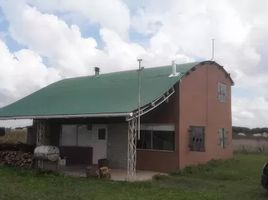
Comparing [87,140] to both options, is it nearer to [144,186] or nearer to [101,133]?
[101,133]

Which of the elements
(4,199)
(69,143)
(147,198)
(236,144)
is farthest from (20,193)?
(236,144)

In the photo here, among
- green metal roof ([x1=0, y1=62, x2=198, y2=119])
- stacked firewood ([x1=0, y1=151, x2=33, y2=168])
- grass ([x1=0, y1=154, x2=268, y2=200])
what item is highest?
green metal roof ([x1=0, y1=62, x2=198, y2=119])

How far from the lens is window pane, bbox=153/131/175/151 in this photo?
22.6 m

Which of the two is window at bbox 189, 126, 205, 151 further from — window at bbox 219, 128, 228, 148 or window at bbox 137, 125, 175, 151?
window at bbox 219, 128, 228, 148

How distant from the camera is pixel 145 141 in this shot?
76.8 ft

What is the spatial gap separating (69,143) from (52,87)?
4.72 metres

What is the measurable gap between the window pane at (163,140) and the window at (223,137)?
5287 millimetres

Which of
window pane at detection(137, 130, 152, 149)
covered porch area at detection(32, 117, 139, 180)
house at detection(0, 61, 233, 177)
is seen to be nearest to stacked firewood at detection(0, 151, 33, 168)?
covered porch area at detection(32, 117, 139, 180)

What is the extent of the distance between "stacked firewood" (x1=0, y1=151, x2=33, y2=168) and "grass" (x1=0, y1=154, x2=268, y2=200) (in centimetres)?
105

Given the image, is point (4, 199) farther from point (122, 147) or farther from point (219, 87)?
point (219, 87)

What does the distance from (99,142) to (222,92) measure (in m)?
7.73

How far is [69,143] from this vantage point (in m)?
26.8

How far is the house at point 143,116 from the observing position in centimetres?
2169

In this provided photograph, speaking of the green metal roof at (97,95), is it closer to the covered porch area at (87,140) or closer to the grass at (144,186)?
the covered porch area at (87,140)
